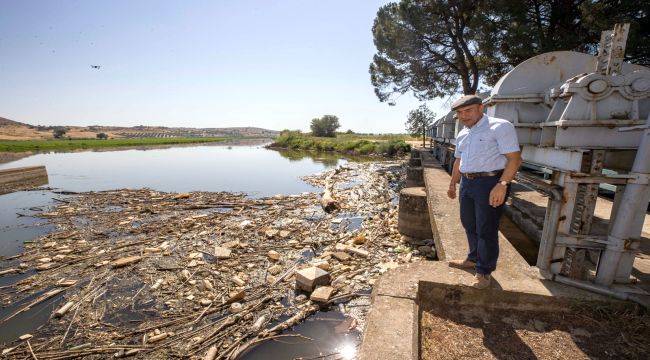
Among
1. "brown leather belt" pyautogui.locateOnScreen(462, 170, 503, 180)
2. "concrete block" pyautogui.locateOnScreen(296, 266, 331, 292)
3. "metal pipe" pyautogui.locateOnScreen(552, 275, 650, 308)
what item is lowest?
"concrete block" pyautogui.locateOnScreen(296, 266, 331, 292)

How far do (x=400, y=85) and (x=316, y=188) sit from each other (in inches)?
368

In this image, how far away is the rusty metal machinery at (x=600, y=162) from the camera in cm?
228

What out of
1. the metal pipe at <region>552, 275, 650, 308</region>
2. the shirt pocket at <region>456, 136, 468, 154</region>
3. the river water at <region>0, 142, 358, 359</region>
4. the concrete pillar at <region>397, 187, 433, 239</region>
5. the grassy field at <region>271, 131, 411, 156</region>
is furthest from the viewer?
the grassy field at <region>271, 131, 411, 156</region>

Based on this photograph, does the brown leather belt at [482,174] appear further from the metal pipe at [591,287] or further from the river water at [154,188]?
the river water at [154,188]

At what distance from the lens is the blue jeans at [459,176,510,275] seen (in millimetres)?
2637

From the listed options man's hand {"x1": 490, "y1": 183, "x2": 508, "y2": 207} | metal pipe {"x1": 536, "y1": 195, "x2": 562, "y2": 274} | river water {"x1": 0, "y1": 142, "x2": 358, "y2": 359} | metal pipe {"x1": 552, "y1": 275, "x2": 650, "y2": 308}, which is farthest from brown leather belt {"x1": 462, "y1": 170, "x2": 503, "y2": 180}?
river water {"x1": 0, "y1": 142, "x2": 358, "y2": 359}

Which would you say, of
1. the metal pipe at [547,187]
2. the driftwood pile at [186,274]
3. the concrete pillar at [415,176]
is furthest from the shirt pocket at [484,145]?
the concrete pillar at [415,176]

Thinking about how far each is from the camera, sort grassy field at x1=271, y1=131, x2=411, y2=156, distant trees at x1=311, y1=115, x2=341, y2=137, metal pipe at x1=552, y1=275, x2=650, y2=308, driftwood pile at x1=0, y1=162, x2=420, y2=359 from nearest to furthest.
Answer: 1. metal pipe at x1=552, y1=275, x2=650, y2=308
2. driftwood pile at x1=0, y1=162, x2=420, y2=359
3. grassy field at x1=271, y1=131, x2=411, y2=156
4. distant trees at x1=311, y1=115, x2=341, y2=137

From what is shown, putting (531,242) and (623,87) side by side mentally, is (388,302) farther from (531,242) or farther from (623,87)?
(531,242)

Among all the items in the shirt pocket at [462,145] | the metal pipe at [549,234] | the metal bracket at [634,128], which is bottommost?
the metal pipe at [549,234]

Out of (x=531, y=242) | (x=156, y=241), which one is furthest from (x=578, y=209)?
(x=156, y=241)

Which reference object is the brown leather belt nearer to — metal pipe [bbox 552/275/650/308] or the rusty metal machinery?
the rusty metal machinery

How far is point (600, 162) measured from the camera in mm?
2404

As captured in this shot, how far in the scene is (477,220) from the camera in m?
2.76
